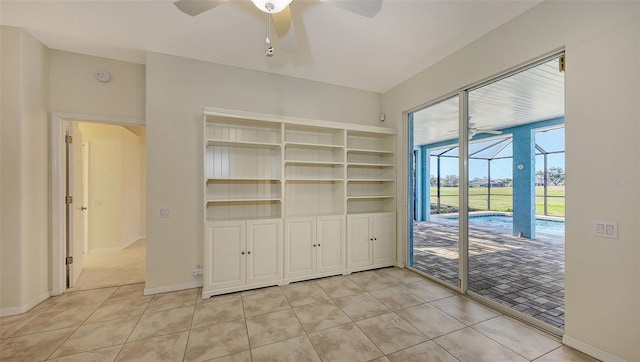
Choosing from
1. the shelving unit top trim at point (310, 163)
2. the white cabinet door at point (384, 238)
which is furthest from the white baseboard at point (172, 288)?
the white cabinet door at point (384, 238)

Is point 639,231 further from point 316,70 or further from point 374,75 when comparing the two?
point 316,70

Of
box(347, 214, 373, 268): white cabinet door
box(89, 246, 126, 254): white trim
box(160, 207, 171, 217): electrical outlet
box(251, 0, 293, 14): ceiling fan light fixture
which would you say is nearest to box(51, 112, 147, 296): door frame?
box(160, 207, 171, 217): electrical outlet

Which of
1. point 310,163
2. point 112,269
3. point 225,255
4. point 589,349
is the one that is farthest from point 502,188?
point 112,269

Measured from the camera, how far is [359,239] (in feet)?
12.5

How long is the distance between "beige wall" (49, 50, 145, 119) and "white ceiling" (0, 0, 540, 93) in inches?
5.1

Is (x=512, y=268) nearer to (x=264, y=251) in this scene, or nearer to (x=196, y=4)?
(x=264, y=251)

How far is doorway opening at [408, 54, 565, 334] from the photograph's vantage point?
240 cm

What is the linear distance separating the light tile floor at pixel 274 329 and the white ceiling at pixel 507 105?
217 cm

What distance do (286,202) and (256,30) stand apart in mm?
2246

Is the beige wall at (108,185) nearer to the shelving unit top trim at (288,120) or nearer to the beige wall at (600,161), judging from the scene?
the shelving unit top trim at (288,120)

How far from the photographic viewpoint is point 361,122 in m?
4.32

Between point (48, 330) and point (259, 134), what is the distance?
2954 millimetres

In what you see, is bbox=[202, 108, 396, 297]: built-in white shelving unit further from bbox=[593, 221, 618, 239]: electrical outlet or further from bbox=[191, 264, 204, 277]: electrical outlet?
bbox=[593, 221, 618, 239]: electrical outlet

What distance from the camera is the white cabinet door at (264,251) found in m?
3.14
